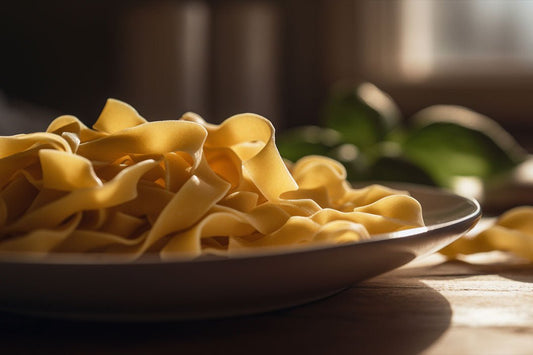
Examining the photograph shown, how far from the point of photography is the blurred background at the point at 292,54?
2.58 metres

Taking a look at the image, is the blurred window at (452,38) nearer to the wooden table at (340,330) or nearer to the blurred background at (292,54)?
the blurred background at (292,54)

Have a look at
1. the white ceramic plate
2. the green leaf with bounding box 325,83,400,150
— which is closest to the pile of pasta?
the white ceramic plate

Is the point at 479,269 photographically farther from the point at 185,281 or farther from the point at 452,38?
the point at 452,38

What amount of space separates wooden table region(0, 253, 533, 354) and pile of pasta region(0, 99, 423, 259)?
0.04m

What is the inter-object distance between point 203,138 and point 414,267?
0.21m

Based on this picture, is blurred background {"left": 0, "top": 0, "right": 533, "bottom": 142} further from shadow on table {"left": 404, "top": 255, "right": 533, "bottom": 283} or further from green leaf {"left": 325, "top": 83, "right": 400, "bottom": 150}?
shadow on table {"left": 404, "top": 255, "right": 533, "bottom": 283}

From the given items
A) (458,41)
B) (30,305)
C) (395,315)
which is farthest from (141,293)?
(458,41)

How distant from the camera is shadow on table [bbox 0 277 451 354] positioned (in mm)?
378

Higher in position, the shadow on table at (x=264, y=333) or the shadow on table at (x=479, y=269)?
the shadow on table at (x=264, y=333)

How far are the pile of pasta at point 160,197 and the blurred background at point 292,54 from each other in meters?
2.02

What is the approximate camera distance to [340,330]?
410 mm

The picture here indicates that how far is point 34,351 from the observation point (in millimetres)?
376

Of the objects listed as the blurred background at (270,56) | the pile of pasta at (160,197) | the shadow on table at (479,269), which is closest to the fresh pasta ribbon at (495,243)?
the shadow on table at (479,269)

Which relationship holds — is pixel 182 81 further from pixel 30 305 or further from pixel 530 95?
pixel 30 305
